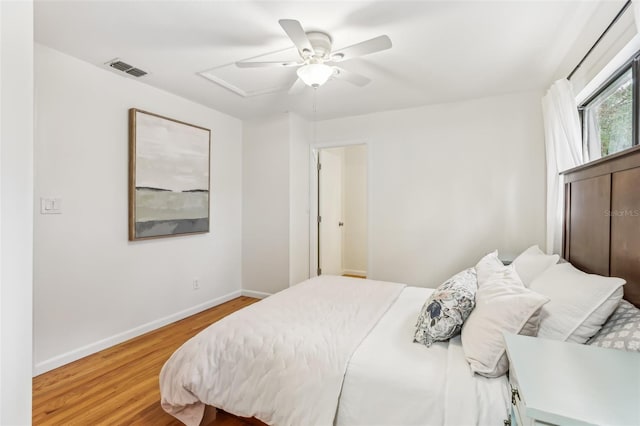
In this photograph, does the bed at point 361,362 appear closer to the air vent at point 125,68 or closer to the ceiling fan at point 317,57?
the ceiling fan at point 317,57

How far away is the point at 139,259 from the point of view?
2883 millimetres

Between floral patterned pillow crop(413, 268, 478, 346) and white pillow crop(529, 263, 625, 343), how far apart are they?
0.32 meters

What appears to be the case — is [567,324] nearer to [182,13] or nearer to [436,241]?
[436,241]

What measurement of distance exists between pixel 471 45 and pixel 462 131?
4.34 feet

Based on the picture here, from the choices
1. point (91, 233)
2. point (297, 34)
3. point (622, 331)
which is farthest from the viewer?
point (91, 233)

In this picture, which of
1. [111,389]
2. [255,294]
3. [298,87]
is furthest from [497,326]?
[255,294]

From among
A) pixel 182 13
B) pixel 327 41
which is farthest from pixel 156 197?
pixel 327 41

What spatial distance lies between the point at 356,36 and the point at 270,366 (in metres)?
2.09

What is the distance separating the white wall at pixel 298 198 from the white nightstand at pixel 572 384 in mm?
2990

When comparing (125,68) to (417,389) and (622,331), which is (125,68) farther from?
(622,331)

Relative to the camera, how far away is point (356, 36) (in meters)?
2.03

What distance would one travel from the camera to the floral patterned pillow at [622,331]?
1.02 m

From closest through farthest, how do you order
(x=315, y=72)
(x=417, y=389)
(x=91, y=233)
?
(x=417, y=389)
(x=315, y=72)
(x=91, y=233)

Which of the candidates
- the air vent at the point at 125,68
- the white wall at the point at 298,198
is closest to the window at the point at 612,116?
the white wall at the point at 298,198
